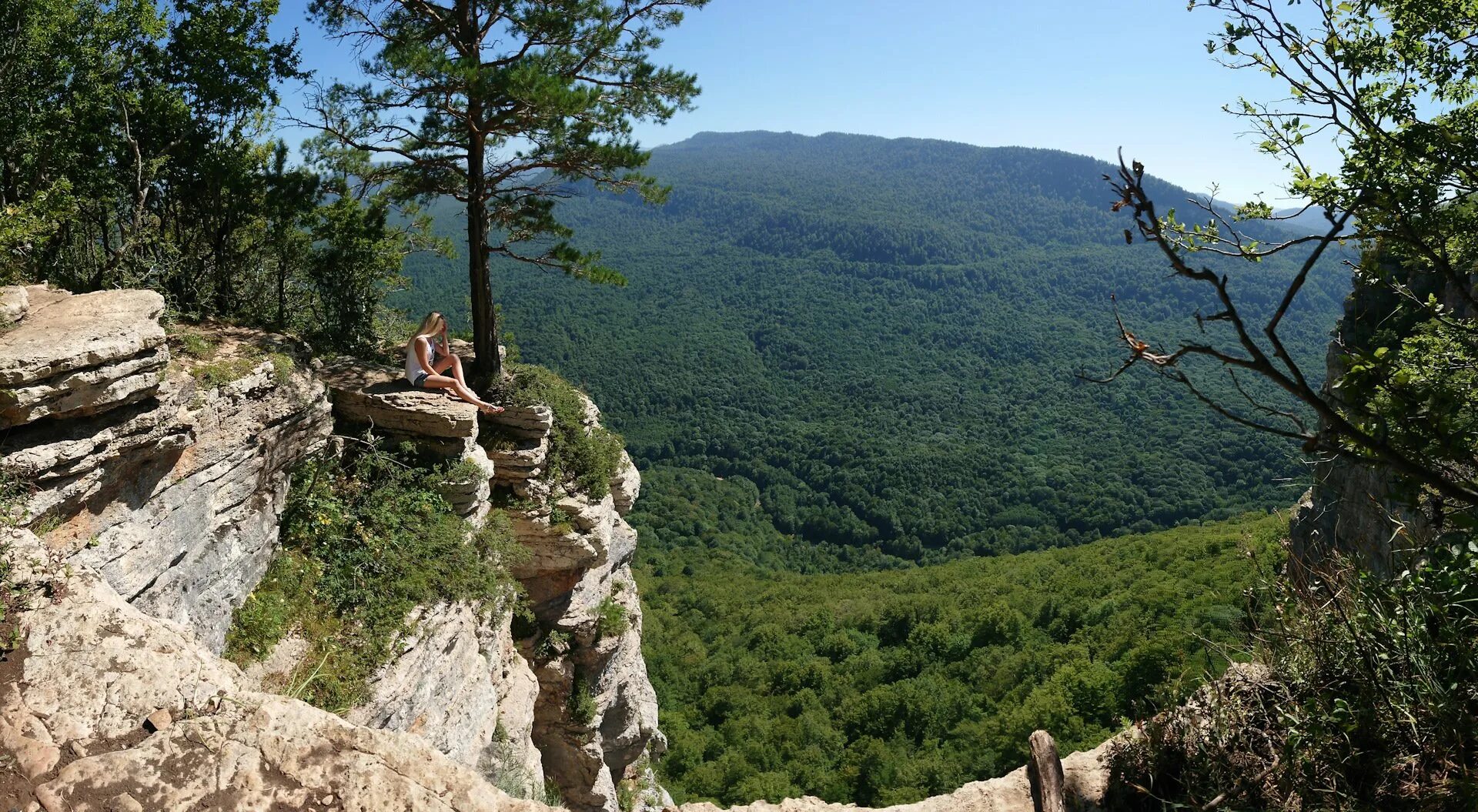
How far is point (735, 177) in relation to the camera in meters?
174

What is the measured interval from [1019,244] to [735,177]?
6681 centimetres

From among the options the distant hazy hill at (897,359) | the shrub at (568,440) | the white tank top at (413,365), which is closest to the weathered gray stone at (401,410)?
the white tank top at (413,365)

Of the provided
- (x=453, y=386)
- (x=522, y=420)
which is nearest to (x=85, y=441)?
(x=453, y=386)

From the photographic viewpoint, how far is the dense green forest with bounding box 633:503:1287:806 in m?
23.3

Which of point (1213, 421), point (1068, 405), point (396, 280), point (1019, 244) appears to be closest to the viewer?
point (396, 280)

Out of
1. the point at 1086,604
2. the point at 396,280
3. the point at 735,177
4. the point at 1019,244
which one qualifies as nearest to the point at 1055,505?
the point at 1086,604

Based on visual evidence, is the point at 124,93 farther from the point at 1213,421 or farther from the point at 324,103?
the point at 1213,421

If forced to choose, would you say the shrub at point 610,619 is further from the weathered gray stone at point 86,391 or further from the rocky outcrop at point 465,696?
the weathered gray stone at point 86,391

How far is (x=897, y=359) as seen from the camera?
332ft

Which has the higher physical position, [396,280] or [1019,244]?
[1019,244]

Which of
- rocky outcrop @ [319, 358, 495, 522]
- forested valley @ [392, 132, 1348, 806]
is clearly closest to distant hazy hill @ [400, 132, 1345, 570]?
forested valley @ [392, 132, 1348, 806]

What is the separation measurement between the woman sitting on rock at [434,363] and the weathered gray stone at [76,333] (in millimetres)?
3027

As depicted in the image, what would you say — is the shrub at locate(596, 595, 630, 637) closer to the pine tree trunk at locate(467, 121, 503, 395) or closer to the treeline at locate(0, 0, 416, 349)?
the pine tree trunk at locate(467, 121, 503, 395)

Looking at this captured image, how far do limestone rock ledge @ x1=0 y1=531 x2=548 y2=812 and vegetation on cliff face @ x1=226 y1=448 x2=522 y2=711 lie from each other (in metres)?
2.45
